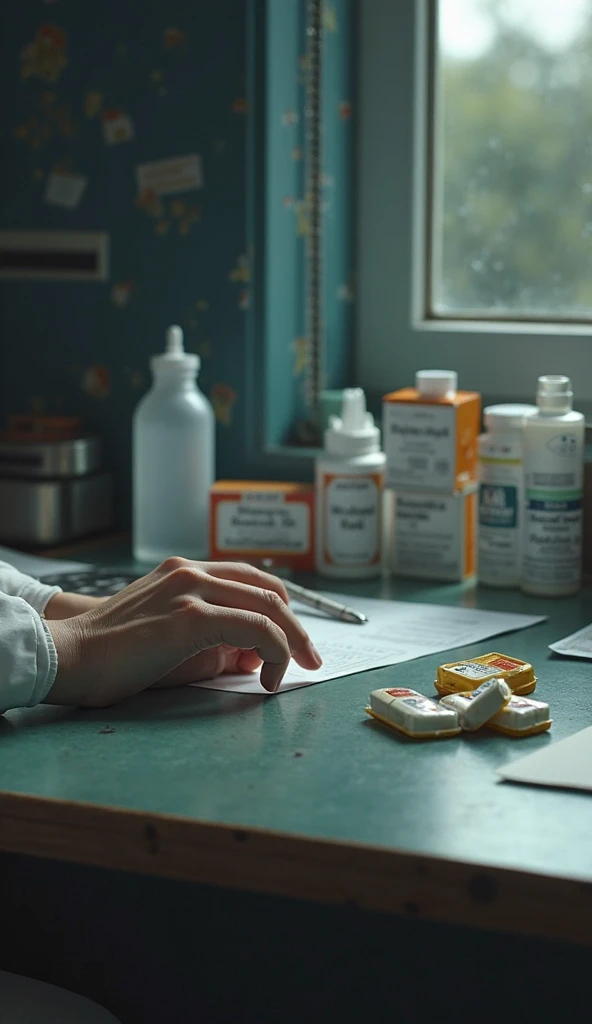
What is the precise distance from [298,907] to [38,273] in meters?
0.82

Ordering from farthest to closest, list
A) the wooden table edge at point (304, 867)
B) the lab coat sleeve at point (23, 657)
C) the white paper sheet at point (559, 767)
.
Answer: the lab coat sleeve at point (23, 657)
the white paper sheet at point (559, 767)
the wooden table edge at point (304, 867)

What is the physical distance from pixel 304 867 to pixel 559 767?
178 mm

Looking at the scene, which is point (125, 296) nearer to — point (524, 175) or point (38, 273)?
point (38, 273)

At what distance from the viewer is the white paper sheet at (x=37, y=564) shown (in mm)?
1295

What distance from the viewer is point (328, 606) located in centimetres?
113

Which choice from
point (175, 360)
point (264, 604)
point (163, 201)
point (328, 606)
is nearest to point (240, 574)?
point (264, 604)

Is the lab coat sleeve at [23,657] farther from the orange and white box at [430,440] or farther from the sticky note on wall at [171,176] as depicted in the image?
the sticky note on wall at [171,176]

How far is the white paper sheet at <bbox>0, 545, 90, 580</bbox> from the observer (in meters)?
1.29

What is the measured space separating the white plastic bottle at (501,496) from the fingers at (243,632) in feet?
1.36

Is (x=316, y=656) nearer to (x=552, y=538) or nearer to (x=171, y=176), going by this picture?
(x=552, y=538)

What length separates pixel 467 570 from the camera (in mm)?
1327

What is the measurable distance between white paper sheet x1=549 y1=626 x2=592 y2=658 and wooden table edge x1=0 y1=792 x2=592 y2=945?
0.40 m

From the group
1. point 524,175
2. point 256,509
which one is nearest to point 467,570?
point 256,509

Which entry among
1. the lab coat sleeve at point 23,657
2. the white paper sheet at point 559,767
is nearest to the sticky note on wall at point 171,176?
the lab coat sleeve at point 23,657
